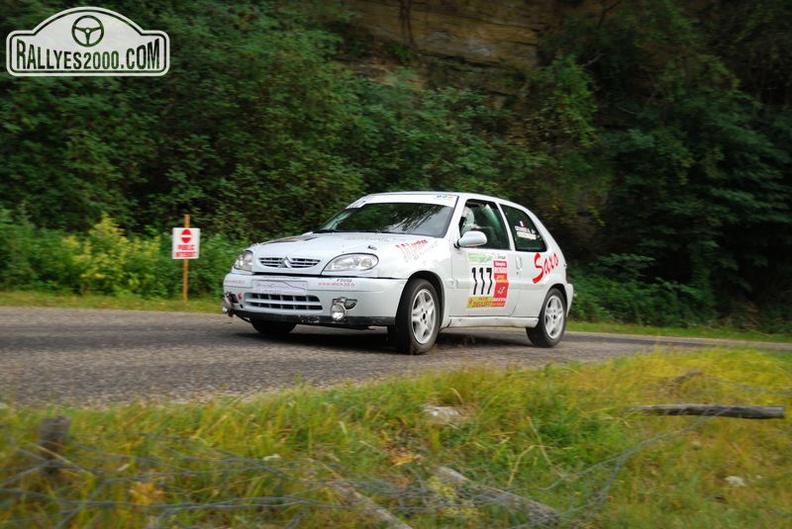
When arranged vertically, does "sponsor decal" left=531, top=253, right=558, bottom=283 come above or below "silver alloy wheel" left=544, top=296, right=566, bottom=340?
above

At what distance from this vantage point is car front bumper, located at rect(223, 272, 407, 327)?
8164 millimetres

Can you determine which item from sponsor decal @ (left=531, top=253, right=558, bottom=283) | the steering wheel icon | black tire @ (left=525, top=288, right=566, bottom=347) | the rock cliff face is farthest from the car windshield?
the rock cliff face

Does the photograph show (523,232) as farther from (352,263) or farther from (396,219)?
(352,263)

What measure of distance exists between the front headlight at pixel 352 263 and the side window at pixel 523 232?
8.75 feet

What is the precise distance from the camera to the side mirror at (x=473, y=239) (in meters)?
8.98

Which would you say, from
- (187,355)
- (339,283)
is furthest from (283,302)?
(187,355)

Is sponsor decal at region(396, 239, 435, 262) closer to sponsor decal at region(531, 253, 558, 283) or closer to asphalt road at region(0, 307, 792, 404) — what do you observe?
asphalt road at region(0, 307, 792, 404)

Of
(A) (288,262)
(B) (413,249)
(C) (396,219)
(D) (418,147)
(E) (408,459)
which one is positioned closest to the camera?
(E) (408,459)

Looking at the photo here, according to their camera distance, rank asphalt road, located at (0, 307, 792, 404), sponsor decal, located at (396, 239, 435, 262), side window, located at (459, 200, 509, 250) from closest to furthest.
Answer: asphalt road, located at (0, 307, 792, 404), sponsor decal, located at (396, 239, 435, 262), side window, located at (459, 200, 509, 250)

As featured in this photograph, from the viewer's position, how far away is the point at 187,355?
7371mm

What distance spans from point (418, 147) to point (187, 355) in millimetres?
14427

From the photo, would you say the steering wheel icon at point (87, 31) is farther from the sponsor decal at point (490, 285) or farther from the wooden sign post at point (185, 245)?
the sponsor decal at point (490, 285)

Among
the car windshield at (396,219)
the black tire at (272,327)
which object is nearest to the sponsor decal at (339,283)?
the black tire at (272,327)

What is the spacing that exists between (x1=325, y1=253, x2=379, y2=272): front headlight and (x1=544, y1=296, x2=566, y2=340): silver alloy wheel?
3.30m
